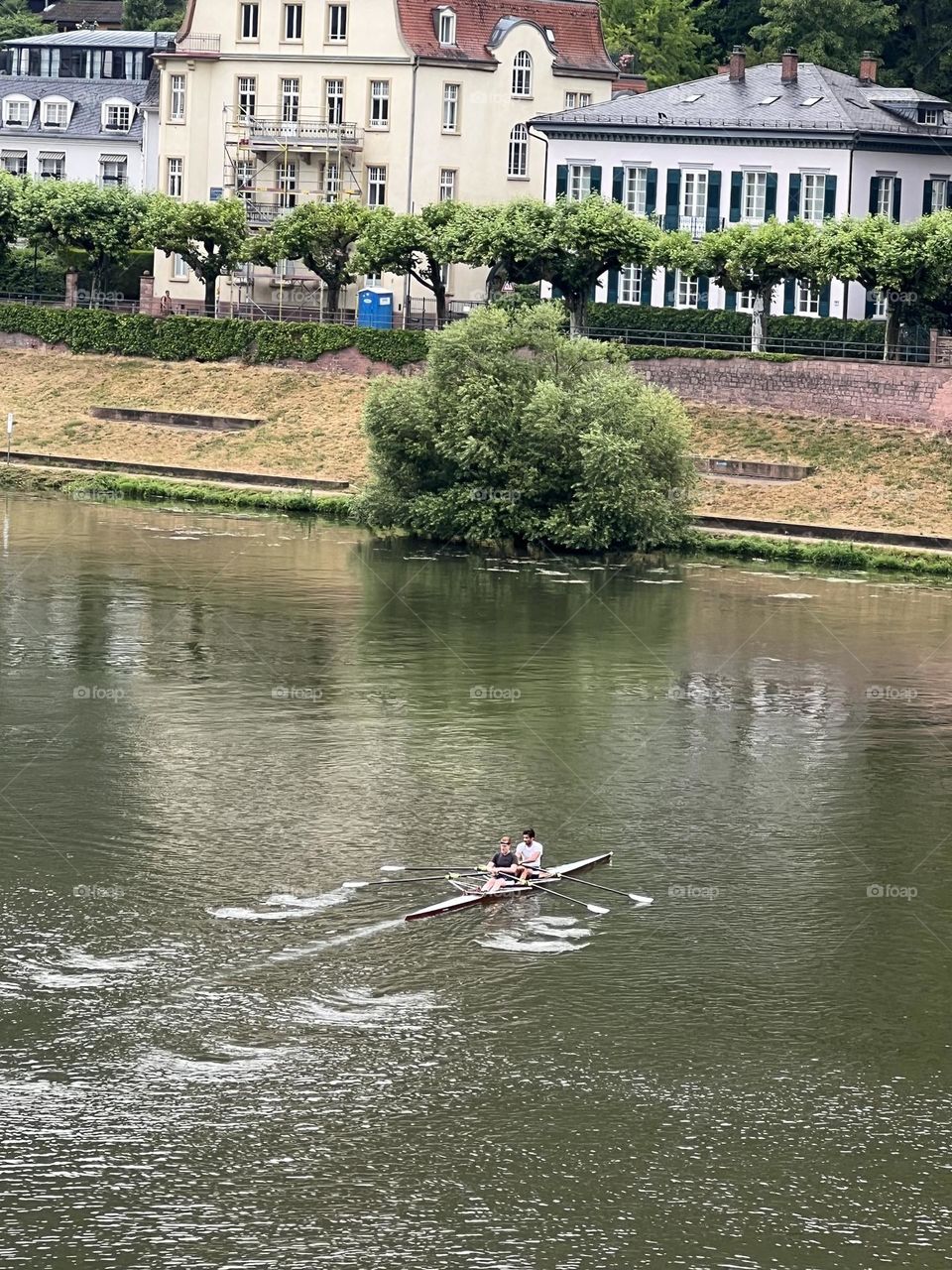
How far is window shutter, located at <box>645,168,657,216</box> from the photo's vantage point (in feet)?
339

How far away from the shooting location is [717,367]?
92.6 m

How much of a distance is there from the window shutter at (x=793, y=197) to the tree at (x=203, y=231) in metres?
25.7

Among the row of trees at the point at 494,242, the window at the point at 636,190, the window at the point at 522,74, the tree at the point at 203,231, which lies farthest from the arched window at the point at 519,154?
the tree at the point at 203,231

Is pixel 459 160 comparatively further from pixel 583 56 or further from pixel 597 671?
pixel 597 671

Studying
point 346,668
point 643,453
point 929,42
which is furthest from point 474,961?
point 929,42

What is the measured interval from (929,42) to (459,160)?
29.0m

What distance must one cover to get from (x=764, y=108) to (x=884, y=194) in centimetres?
694

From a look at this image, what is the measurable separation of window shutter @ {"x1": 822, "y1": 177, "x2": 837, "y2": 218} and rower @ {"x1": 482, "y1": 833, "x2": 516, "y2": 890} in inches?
2526

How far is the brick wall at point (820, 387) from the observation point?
87.5m

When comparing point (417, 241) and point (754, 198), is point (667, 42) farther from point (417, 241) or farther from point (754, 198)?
point (417, 241)

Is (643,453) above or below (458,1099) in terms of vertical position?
above

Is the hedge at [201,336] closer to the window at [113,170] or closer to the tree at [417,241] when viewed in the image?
the tree at [417,241]

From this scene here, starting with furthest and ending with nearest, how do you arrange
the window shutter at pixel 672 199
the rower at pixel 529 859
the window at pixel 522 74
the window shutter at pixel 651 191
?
the window at pixel 522 74
the window shutter at pixel 651 191
the window shutter at pixel 672 199
the rower at pixel 529 859

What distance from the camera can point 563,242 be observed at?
94812 millimetres
